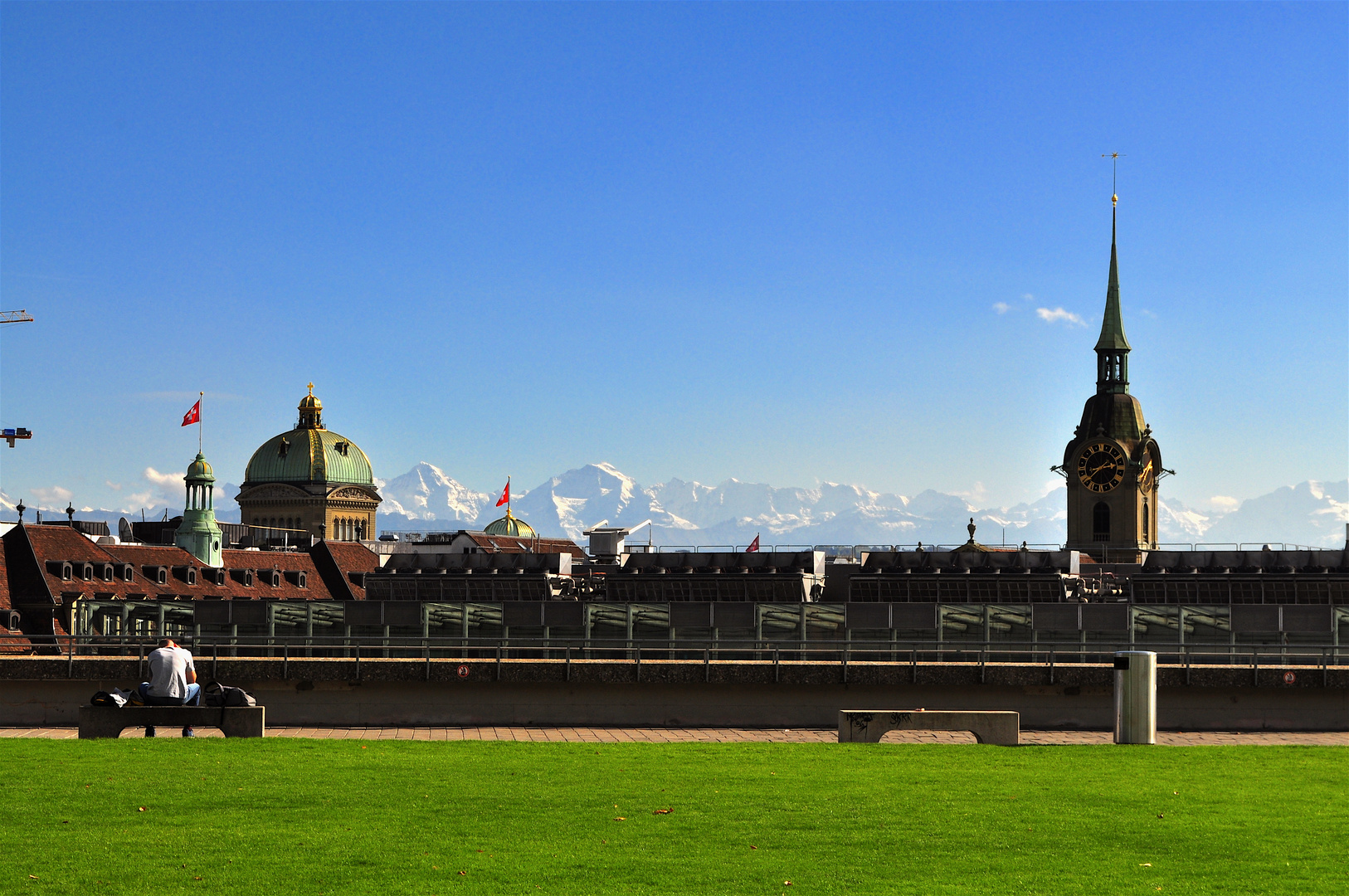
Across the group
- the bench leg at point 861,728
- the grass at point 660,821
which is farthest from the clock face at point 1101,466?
the grass at point 660,821

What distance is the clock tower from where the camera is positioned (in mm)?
164750

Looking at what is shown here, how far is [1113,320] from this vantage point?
607ft

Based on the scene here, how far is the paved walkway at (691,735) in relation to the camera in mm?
27734

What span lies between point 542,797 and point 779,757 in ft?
19.0

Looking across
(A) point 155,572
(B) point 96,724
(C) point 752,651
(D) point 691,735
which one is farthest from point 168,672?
(A) point 155,572

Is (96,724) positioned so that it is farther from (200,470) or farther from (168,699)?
(200,470)

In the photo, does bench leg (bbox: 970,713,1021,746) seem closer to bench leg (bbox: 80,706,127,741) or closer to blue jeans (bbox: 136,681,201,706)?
blue jeans (bbox: 136,681,201,706)

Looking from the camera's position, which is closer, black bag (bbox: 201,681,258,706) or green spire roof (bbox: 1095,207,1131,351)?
black bag (bbox: 201,681,258,706)

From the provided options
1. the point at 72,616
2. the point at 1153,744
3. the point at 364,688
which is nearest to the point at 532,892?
the point at 1153,744

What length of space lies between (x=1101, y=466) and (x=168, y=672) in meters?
150

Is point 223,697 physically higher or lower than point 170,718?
higher

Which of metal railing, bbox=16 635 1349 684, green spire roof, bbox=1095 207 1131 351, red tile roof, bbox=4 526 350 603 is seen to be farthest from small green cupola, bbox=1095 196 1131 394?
metal railing, bbox=16 635 1349 684

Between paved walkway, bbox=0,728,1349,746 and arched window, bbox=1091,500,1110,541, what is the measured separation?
138973 mm

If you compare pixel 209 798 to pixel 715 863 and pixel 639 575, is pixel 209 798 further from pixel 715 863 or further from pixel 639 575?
pixel 639 575
